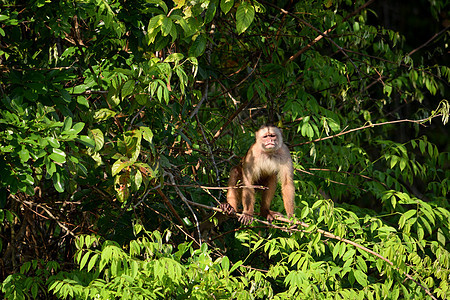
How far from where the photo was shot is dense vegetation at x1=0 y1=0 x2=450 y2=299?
376 centimetres

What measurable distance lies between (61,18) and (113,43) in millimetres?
542

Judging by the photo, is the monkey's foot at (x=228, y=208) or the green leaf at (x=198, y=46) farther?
the monkey's foot at (x=228, y=208)

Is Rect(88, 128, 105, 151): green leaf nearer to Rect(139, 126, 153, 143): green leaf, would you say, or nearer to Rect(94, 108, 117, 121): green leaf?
Rect(94, 108, 117, 121): green leaf

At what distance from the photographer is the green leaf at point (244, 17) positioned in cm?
395

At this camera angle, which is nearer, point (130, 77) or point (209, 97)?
point (130, 77)

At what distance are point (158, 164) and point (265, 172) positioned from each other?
1.80 m

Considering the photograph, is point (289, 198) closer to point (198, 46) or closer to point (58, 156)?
point (198, 46)

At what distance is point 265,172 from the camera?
568 cm

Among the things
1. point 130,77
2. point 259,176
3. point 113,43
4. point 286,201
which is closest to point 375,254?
point 286,201

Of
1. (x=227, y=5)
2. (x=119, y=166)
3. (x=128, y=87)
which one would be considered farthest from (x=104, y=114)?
(x=227, y=5)

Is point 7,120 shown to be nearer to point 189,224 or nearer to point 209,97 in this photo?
point 189,224

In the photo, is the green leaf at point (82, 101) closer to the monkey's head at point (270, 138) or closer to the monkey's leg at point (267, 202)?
the monkey's head at point (270, 138)

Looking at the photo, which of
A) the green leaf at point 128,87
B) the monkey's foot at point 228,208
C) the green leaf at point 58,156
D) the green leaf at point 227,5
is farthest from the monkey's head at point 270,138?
the green leaf at point 58,156

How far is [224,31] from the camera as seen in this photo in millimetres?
5848
